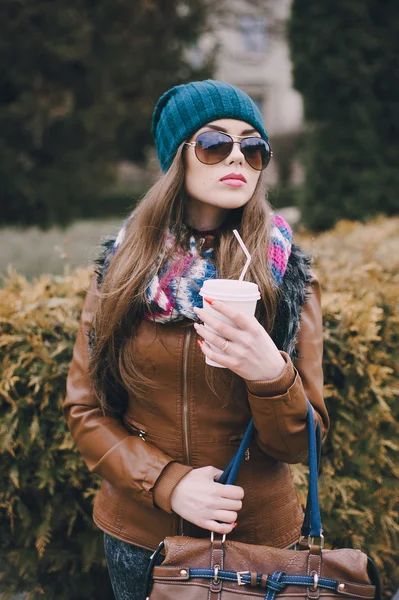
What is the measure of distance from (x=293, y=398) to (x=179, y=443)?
403mm

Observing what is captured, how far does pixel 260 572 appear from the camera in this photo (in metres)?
1.40

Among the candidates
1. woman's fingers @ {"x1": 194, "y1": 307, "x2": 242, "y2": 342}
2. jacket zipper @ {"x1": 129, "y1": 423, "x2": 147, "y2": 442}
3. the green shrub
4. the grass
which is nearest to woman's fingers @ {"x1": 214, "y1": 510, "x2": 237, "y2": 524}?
jacket zipper @ {"x1": 129, "y1": 423, "x2": 147, "y2": 442}

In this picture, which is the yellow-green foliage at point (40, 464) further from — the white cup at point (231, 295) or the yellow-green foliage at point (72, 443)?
the white cup at point (231, 295)

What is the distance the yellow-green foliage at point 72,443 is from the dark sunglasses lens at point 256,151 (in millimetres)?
1082

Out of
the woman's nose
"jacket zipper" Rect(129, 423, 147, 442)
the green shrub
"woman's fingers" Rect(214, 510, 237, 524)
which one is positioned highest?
the green shrub

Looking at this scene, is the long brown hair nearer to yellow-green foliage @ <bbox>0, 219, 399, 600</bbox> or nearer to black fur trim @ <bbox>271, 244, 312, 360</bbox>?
black fur trim @ <bbox>271, 244, 312, 360</bbox>

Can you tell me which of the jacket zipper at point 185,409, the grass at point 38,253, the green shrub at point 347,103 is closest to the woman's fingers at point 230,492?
the jacket zipper at point 185,409

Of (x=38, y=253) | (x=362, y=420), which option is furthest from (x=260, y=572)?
(x=38, y=253)

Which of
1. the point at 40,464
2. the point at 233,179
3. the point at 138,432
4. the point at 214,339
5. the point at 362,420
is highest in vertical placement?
the point at 233,179

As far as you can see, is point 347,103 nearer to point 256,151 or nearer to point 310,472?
point 256,151

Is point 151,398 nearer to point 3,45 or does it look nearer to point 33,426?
point 33,426

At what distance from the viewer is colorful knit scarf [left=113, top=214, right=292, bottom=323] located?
165 centimetres

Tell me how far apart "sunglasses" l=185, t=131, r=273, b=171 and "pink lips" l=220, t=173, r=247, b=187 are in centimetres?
5

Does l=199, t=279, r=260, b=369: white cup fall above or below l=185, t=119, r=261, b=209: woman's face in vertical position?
below
